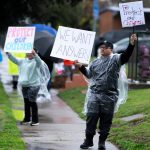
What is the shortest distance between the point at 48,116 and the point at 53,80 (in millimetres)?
7259

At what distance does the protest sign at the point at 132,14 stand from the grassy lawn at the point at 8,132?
2510mm

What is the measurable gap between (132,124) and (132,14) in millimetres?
2977

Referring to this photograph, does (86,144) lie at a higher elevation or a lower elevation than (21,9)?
lower

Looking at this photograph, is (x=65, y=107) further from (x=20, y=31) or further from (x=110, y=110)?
(x=110, y=110)

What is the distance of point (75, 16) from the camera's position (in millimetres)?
47250

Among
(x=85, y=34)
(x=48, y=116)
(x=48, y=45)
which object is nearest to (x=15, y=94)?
(x=48, y=45)

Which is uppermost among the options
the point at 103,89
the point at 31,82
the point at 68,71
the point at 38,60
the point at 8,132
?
the point at 38,60

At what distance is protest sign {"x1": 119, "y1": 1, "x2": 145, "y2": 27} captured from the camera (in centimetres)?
951

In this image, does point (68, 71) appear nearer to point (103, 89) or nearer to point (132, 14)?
point (132, 14)

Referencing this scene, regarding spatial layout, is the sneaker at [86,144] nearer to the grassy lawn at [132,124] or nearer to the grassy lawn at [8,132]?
the grassy lawn at [132,124]

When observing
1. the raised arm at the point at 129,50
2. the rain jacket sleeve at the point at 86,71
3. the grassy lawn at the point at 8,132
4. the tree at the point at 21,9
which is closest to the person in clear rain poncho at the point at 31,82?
the grassy lawn at the point at 8,132

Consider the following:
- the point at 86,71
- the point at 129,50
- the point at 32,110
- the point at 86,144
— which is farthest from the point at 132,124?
the point at 129,50

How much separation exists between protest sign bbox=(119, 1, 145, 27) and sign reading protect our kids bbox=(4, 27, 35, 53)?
2637mm

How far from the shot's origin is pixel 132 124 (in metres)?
11.8
